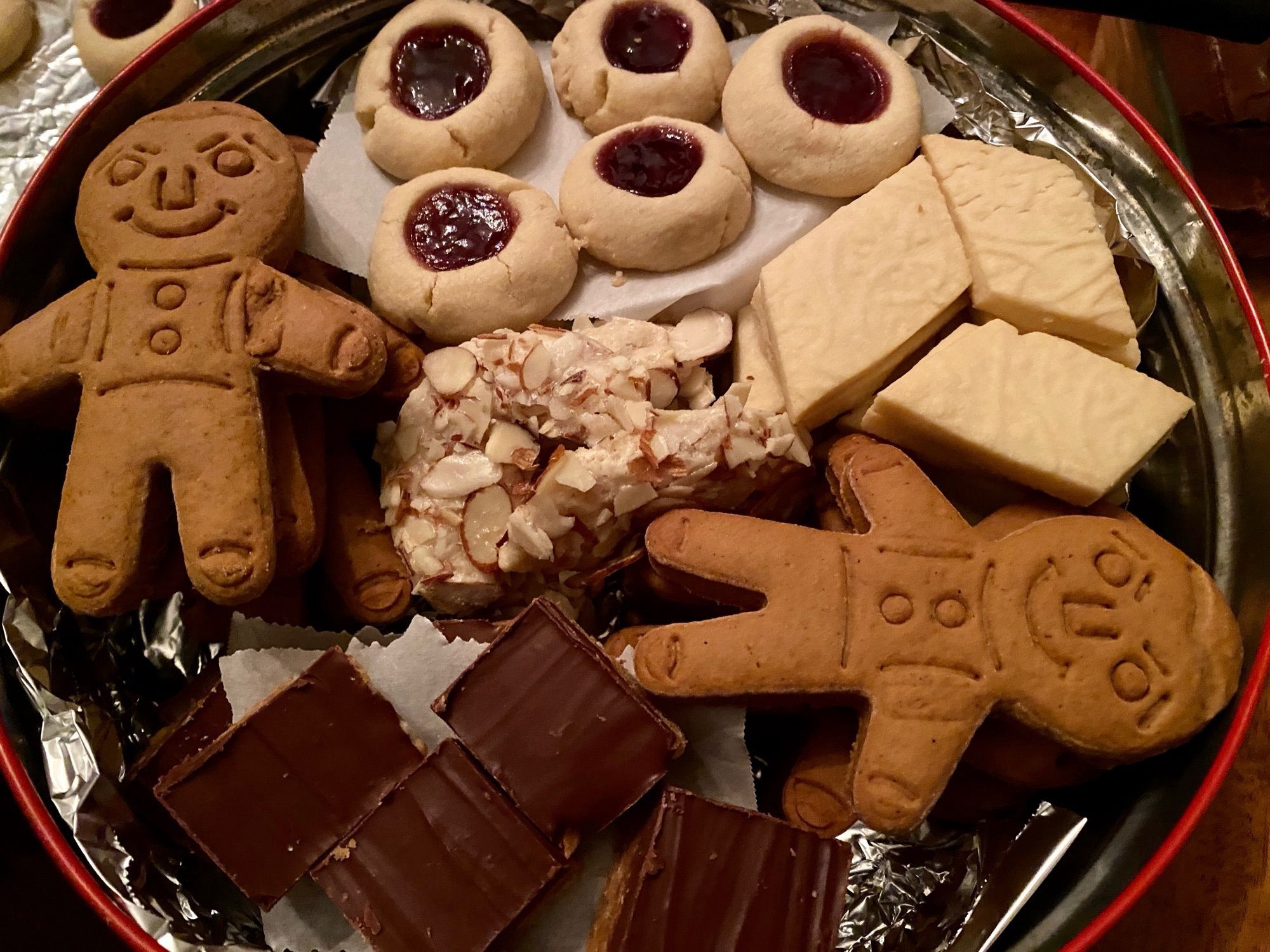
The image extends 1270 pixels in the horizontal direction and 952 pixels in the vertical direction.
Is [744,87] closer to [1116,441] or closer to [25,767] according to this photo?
[1116,441]

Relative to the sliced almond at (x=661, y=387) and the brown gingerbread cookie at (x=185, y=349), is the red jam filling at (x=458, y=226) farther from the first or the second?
the sliced almond at (x=661, y=387)

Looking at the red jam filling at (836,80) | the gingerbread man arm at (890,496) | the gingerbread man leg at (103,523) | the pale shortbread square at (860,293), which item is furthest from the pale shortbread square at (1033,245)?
the gingerbread man leg at (103,523)

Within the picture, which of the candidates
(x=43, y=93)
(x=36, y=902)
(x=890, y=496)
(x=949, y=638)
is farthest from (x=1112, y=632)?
(x=43, y=93)

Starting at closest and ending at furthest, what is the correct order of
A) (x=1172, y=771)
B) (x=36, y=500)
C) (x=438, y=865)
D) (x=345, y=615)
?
1. (x=438, y=865)
2. (x=1172, y=771)
3. (x=36, y=500)
4. (x=345, y=615)

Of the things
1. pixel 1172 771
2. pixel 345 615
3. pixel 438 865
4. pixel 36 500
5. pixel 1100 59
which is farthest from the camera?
pixel 1100 59

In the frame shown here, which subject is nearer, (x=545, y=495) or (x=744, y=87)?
(x=545, y=495)

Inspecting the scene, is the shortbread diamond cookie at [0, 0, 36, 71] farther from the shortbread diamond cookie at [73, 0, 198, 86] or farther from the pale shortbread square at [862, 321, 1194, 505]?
the pale shortbread square at [862, 321, 1194, 505]

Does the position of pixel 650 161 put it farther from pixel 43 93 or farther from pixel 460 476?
pixel 43 93

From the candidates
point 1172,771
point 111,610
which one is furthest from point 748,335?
point 111,610
